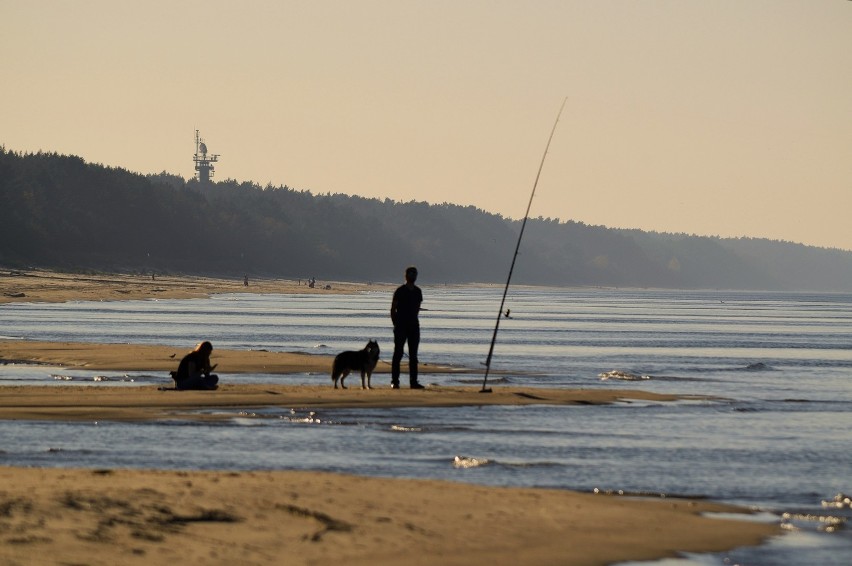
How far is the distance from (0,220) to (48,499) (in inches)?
4499

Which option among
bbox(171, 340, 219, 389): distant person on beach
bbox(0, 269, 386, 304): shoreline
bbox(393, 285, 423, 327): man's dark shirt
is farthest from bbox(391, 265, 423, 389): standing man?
bbox(0, 269, 386, 304): shoreline

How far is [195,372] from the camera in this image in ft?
69.7

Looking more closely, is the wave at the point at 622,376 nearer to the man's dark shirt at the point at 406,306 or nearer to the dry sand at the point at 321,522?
the man's dark shirt at the point at 406,306

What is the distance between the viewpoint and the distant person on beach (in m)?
21.1

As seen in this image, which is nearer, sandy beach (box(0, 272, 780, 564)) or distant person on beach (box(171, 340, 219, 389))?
sandy beach (box(0, 272, 780, 564))

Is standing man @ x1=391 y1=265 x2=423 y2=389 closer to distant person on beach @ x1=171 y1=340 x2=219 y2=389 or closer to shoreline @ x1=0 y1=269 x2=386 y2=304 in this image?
distant person on beach @ x1=171 y1=340 x2=219 y2=389

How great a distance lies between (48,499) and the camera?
10492 mm

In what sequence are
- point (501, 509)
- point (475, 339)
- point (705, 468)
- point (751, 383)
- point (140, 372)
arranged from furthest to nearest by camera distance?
point (475, 339), point (751, 383), point (140, 372), point (705, 468), point (501, 509)

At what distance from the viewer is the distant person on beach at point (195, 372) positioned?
21109 millimetres

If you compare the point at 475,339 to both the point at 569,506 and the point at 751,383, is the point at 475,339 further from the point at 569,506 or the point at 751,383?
the point at 569,506

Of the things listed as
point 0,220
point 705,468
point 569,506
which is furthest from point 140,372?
point 0,220

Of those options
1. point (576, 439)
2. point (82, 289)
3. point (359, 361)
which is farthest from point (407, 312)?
point (82, 289)

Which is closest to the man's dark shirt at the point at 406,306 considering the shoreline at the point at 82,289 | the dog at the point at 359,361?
the dog at the point at 359,361

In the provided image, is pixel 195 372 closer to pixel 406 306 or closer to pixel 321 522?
pixel 406 306
